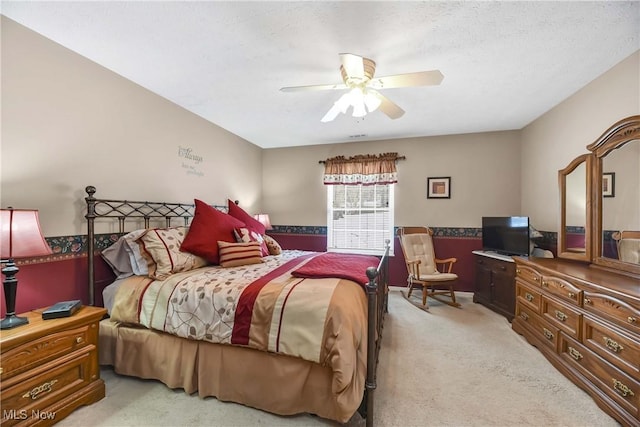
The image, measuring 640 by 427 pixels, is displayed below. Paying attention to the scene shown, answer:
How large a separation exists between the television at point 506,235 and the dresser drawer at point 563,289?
0.96m

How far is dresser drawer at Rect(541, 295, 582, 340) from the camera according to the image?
199 cm

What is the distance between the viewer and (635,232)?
6.52 feet

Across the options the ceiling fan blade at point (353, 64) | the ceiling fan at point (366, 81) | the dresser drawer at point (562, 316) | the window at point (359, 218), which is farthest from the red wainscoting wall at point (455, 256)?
the ceiling fan blade at point (353, 64)

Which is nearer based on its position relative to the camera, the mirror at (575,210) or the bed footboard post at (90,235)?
the bed footboard post at (90,235)

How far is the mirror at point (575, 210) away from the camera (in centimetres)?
241

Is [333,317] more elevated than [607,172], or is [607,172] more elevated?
[607,172]

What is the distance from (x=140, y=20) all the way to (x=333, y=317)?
225 cm

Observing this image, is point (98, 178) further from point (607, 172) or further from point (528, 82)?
point (607, 172)

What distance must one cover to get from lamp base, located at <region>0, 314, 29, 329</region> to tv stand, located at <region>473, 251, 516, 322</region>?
4.27 meters

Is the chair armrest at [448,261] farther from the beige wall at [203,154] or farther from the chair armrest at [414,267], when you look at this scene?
the beige wall at [203,154]

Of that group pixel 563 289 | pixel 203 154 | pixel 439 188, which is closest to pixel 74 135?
pixel 203 154

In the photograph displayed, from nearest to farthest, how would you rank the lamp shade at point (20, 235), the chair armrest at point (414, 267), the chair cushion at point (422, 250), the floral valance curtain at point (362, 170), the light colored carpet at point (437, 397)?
the lamp shade at point (20, 235)
the light colored carpet at point (437, 397)
the chair armrest at point (414, 267)
the chair cushion at point (422, 250)
the floral valance curtain at point (362, 170)

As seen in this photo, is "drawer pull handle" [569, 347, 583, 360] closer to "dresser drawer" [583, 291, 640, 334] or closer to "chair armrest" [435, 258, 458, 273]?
"dresser drawer" [583, 291, 640, 334]

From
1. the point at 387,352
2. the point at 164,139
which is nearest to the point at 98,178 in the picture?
the point at 164,139
